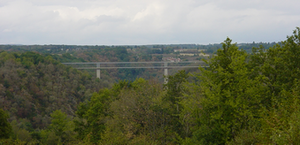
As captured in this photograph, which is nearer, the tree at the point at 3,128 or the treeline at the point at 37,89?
the tree at the point at 3,128

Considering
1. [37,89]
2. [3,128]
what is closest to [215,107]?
[3,128]

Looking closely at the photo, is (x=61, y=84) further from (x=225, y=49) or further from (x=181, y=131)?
(x=225, y=49)

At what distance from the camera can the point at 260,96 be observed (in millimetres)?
14234

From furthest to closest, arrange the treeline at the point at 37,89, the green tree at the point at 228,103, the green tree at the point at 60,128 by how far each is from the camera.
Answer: the treeline at the point at 37,89 < the green tree at the point at 60,128 < the green tree at the point at 228,103

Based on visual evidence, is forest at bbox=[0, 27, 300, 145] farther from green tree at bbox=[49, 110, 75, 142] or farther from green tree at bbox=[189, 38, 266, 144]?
green tree at bbox=[49, 110, 75, 142]

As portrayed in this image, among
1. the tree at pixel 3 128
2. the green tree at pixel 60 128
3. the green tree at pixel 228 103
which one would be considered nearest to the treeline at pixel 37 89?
the green tree at pixel 60 128

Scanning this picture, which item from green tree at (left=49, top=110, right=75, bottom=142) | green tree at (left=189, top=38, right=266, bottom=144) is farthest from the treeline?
green tree at (left=189, top=38, right=266, bottom=144)

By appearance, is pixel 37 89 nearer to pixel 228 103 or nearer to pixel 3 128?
pixel 3 128

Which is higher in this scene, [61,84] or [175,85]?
[175,85]

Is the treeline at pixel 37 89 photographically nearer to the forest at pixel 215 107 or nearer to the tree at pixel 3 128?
the forest at pixel 215 107

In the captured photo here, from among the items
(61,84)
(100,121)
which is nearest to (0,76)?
(61,84)

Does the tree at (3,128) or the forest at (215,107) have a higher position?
the forest at (215,107)

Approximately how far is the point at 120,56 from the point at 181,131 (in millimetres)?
107290

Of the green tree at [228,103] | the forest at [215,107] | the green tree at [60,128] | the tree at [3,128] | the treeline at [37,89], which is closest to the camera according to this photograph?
the forest at [215,107]
